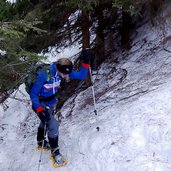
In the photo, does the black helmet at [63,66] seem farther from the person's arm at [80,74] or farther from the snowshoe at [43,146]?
the snowshoe at [43,146]

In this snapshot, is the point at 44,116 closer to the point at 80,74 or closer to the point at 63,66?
the point at 63,66

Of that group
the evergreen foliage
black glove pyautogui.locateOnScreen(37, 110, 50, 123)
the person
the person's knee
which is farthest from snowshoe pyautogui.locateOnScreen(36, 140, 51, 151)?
the evergreen foliage

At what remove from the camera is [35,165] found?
9117mm

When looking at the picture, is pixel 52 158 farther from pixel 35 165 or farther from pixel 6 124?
pixel 6 124

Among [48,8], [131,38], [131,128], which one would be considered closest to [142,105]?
[131,128]

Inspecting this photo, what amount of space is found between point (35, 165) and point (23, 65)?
273 cm

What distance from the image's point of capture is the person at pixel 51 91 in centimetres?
800

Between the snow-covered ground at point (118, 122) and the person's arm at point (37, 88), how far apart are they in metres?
0.29

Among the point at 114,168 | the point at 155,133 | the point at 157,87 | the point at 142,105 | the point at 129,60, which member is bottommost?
the point at 114,168

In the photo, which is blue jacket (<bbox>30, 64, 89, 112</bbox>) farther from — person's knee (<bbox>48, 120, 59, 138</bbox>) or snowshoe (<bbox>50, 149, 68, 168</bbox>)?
snowshoe (<bbox>50, 149, 68, 168</bbox>)

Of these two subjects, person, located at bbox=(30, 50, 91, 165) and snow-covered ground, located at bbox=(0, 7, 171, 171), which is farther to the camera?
person, located at bbox=(30, 50, 91, 165)

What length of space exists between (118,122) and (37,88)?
2.12 metres

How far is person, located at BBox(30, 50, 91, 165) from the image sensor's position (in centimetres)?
800

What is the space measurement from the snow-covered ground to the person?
0.35 m
